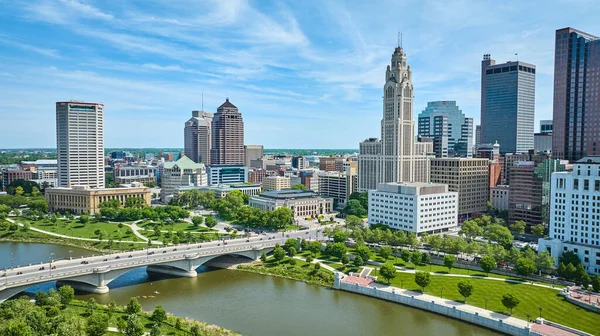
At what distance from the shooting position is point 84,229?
118 meters

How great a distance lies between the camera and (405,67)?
5507 inches

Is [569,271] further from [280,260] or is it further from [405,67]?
[405,67]

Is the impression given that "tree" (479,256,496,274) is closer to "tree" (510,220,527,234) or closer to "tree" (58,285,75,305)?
"tree" (510,220,527,234)

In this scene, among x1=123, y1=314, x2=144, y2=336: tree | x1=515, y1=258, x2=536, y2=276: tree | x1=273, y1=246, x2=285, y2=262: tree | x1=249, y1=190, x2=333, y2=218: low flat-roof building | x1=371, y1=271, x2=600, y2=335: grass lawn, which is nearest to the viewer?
x1=123, y1=314, x2=144, y2=336: tree

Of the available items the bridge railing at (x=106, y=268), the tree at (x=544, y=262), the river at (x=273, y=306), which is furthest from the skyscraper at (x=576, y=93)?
the bridge railing at (x=106, y=268)

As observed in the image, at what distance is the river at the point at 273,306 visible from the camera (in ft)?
188

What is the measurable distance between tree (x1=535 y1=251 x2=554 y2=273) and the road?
150 ft

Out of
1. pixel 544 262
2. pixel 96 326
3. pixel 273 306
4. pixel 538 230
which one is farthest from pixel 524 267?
pixel 96 326

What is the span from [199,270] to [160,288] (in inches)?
489

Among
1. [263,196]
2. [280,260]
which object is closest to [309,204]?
[263,196]

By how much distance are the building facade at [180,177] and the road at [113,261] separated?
8473 centimetres

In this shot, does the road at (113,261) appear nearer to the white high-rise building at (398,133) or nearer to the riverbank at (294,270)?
the riverbank at (294,270)

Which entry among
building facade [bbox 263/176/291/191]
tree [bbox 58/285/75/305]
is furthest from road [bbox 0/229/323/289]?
building facade [bbox 263/176/291/191]

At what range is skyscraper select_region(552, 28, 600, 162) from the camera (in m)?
105
